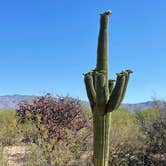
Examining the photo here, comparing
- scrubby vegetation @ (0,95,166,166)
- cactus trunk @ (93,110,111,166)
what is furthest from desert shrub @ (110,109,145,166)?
cactus trunk @ (93,110,111,166)

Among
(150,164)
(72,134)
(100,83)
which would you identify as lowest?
(150,164)

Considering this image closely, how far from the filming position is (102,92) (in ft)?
29.8

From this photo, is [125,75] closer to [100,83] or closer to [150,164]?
[100,83]

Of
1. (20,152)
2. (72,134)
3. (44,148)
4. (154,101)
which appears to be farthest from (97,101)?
(154,101)

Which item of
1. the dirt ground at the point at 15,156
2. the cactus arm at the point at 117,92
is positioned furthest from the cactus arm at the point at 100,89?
the dirt ground at the point at 15,156

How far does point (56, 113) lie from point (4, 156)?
490 cm

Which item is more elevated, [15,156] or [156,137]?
[156,137]

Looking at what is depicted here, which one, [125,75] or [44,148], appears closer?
[125,75]

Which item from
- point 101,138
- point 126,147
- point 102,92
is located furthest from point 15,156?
point 102,92

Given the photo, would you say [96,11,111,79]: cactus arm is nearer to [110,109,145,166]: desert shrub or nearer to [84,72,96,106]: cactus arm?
[84,72,96,106]: cactus arm

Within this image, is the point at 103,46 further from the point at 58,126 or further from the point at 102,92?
the point at 58,126

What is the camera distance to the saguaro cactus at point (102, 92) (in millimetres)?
9062

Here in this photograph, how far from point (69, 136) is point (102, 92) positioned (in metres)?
6.58

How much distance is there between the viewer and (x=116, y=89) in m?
9.04
